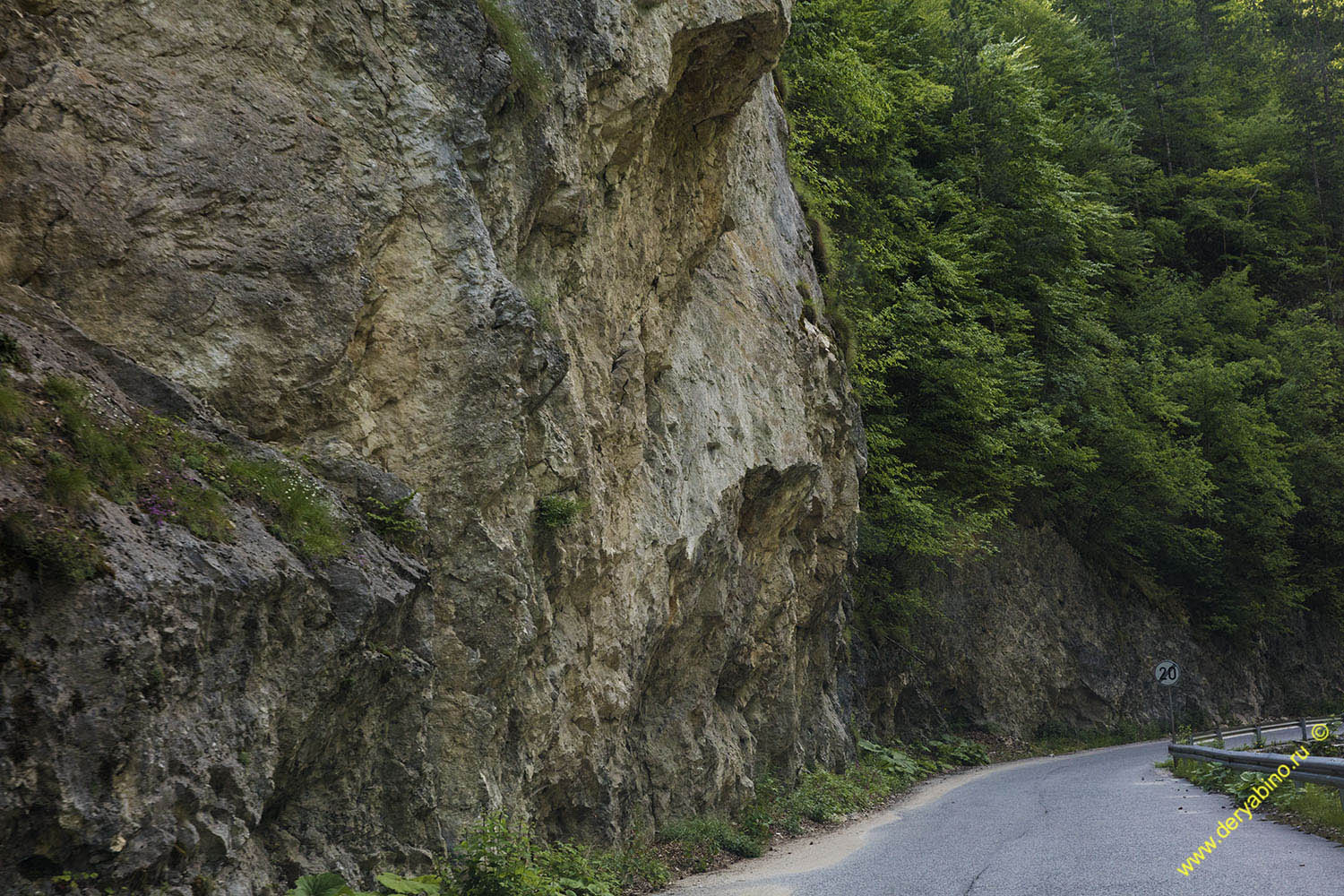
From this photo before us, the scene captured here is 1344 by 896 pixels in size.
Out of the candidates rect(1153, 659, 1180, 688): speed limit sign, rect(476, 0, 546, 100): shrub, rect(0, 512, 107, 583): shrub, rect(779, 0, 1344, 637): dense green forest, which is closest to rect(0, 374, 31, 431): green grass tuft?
rect(0, 512, 107, 583): shrub

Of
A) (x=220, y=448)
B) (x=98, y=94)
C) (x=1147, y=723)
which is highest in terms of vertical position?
(x=98, y=94)

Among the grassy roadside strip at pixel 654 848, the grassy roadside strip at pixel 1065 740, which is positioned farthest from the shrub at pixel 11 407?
the grassy roadside strip at pixel 1065 740

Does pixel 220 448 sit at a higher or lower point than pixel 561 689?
higher

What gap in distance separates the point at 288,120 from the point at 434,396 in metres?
2.20

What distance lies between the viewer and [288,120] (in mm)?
6684

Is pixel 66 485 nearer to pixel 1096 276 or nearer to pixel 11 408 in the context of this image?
pixel 11 408

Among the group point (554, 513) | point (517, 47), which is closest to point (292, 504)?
point (554, 513)

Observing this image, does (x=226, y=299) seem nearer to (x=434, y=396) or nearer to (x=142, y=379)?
(x=142, y=379)

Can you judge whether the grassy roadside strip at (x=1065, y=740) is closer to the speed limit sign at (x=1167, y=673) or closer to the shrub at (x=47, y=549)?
the speed limit sign at (x=1167, y=673)

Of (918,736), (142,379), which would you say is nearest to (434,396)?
(142,379)

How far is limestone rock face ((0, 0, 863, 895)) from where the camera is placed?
545cm

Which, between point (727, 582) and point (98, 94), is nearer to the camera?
point (98, 94)

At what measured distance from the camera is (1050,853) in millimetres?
8367

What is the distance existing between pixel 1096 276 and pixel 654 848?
954 inches
